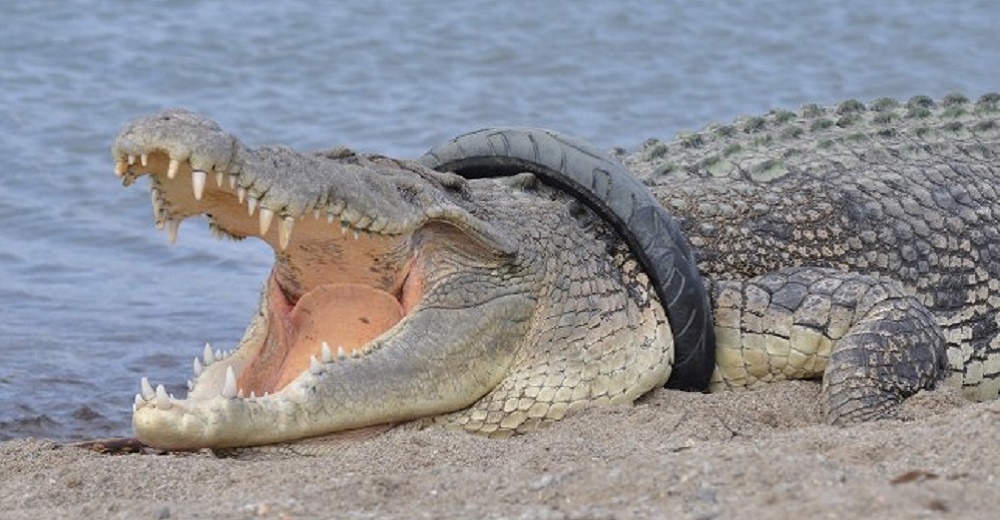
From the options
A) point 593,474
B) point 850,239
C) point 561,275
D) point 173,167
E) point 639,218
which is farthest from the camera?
point 850,239

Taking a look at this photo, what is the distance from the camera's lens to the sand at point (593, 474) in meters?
3.88

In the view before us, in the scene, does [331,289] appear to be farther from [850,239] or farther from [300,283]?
[850,239]

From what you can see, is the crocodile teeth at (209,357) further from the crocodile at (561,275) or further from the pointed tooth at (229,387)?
the pointed tooth at (229,387)

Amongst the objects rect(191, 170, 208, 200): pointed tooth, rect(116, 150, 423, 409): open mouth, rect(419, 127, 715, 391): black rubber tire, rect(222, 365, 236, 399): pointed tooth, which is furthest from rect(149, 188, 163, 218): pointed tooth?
rect(419, 127, 715, 391): black rubber tire

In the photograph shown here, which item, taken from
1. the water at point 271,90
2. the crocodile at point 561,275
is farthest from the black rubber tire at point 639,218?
the water at point 271,90

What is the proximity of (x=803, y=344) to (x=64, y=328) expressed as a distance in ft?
12.5

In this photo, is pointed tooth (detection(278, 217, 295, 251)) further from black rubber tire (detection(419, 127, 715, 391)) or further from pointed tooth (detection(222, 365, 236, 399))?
black rubber tire (detection(419, 127, 715, 391))

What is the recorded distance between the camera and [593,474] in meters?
4.22

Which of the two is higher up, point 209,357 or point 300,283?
point 300,283

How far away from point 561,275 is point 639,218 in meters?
0.34

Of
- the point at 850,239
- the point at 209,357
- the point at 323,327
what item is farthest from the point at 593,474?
the point at 850,239

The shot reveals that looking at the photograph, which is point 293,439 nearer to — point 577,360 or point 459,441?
point 459,441

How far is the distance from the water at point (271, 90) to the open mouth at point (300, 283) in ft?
5.04

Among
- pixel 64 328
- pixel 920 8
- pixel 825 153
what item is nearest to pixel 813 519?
pixel 825 153
